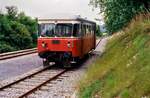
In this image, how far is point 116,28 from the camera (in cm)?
2894

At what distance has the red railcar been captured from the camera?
23.5 meters

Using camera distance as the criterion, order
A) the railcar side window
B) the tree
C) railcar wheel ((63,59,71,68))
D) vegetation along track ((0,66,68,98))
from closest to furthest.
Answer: vegetation along track ((0,66,68,98)), the railcar side window, railcar wheel ((63,59,71,68)), the tree

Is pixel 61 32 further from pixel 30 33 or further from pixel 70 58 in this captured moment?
pixel 30 33

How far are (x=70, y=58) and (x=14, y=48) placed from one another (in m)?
23.4

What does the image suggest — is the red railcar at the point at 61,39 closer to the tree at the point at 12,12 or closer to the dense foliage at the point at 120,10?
the dense foliage at the point at 120,10

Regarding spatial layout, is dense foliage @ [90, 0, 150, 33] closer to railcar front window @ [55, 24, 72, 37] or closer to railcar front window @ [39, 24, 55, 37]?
railcar front window @ [55, 24, 72, 37]

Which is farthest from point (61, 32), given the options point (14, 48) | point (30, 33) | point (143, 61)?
point (30, 33)

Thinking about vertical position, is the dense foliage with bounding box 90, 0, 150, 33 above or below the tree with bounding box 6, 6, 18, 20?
above

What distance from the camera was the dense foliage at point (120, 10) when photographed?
2659 centimetres

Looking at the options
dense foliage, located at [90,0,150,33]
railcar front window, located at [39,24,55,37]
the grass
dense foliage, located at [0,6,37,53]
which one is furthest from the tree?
the grass

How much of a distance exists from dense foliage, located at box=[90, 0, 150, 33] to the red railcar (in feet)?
11.9

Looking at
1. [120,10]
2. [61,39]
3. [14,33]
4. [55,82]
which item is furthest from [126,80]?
[14,33]

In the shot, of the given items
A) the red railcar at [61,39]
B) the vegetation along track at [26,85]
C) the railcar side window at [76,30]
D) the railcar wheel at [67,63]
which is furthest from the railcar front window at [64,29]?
the vegetation along track at [26,85]

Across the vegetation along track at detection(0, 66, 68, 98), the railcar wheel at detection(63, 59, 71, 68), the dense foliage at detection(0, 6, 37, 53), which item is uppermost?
the vegetation along track at detection(0, 66, 68, 98)
